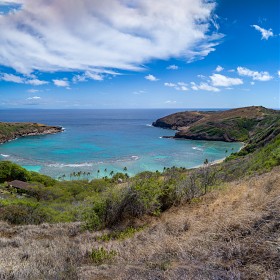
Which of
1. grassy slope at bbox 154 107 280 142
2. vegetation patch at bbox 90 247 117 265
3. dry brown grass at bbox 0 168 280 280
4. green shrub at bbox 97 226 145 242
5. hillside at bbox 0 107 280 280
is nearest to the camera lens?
dry brown grass at bbox 0 168 280 280

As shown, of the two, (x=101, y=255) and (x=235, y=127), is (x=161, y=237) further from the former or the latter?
(x=235, y=127)

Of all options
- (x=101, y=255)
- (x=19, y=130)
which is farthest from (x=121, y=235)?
(x=19, y=130)

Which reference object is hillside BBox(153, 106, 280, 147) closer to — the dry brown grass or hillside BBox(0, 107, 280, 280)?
hillside BBox(0, 107, 280, 280)

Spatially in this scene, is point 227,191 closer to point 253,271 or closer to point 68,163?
point 253,271

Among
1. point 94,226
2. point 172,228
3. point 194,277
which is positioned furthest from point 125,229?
point 194,277

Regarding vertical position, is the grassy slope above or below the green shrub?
above

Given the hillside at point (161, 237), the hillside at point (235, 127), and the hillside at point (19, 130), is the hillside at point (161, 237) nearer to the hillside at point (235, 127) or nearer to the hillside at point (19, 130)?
the hillside at point (235, 127)

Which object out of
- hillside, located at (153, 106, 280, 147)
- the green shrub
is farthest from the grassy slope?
the green shrub
